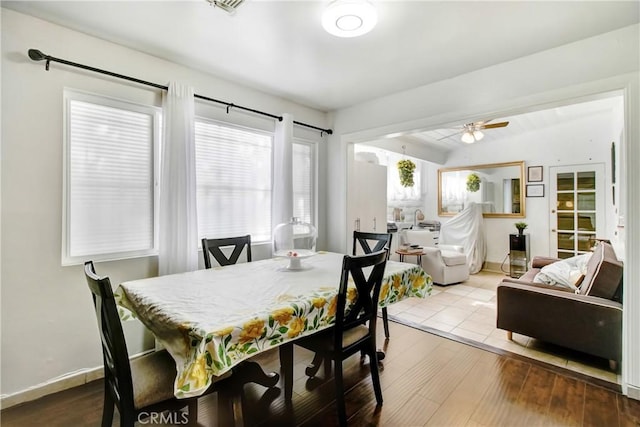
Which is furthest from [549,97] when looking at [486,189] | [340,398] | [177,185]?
[486,189]

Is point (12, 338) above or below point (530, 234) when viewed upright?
below

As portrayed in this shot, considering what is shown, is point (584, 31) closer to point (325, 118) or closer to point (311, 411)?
point (325, 118)

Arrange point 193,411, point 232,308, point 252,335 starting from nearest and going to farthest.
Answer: point 252,335, point 232,308, point 193,411

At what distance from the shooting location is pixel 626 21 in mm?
2002

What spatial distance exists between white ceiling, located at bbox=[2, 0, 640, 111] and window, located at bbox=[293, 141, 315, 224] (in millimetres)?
1067

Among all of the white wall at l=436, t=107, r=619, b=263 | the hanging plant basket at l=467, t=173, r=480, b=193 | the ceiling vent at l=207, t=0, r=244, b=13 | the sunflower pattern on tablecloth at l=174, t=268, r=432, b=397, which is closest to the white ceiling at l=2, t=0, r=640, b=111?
the ceiling vent at l=207, t=0, r=244, b=13

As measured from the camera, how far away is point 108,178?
2.26 metres

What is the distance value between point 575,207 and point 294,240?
4877 millimetres

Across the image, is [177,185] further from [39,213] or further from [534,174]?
[534,174]

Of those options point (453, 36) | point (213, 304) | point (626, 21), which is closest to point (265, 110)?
point (453, 36)

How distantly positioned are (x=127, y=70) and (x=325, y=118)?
91.7 inches

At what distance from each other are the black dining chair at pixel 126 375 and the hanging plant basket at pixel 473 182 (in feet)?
19.9

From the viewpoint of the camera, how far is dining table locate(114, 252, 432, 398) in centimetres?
113

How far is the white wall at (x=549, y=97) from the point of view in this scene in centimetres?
199
